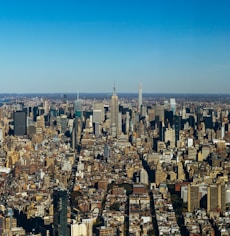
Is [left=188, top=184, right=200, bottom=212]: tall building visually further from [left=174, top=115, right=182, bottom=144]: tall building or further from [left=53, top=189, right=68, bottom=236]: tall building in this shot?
[left=174, top=115, right=182, bottom=144]: tall building

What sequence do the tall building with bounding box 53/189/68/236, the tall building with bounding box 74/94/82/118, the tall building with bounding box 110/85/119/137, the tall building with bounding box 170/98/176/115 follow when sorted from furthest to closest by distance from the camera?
the tall building with bounding box 74/94/82/118 < the tall building with bounding box 110/85/119/137 < the tall building with bounding box 170/98/176/115 < the tall building with bounding box 53/189/68/236

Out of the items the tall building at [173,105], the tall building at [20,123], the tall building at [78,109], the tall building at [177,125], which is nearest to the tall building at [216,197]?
the tall building at [173,105]

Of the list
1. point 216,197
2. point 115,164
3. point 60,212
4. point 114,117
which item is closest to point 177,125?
point 114,117

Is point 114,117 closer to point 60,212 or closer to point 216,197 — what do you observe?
point 216,197

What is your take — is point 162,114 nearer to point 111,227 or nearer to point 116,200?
point 116,200

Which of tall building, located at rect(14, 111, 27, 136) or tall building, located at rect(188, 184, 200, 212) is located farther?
tall building, located at rect(14, 111, 27, 136)

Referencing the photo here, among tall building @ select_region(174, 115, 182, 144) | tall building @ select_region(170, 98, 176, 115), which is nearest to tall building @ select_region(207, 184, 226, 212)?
tall building @ select_region(170, 98, 176, 115)

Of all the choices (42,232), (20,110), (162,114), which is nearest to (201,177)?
(162,114)
